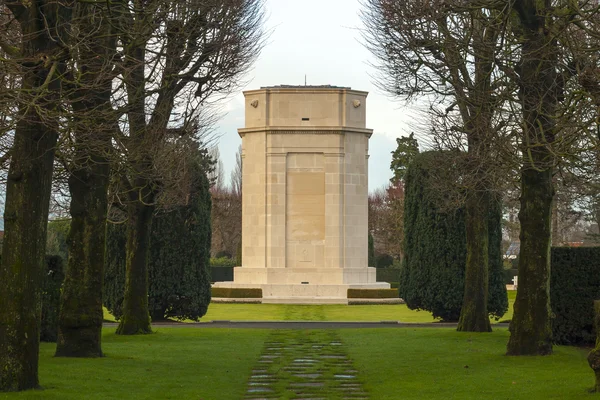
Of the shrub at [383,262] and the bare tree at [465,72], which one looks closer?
the bare tree at [465,72]

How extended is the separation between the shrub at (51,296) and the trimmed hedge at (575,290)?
11349 millimetres

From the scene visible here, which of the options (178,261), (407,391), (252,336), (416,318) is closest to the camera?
(407,391)

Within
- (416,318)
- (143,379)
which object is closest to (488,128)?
(143,379)

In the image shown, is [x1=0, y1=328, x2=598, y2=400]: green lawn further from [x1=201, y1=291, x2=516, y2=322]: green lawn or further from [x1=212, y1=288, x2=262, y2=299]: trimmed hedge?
[x1=212, y1=288, x2=262, y2=299]: trimmed hedge

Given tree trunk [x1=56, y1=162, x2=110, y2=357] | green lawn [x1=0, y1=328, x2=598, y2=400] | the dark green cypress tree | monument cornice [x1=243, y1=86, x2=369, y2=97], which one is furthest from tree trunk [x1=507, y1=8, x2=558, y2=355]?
monument cornice [x1=243, y1=86, x2=369, y2=97]

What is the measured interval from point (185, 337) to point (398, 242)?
57.8 meters

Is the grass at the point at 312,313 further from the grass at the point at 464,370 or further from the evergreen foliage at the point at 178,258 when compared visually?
the grass at the point at 464,370

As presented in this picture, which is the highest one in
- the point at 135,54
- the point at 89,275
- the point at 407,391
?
the point at 135,54

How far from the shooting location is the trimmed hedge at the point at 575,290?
21.5m

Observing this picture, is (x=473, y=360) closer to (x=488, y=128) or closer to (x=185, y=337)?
(x=488, y=128)

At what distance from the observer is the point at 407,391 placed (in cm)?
1465

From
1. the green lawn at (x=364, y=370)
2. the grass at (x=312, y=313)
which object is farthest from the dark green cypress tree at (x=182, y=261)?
the green lawn at (x=364, y=370)

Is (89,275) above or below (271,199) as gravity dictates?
below

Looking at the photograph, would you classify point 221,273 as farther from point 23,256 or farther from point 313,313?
point 23,256
